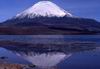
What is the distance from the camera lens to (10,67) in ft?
62.3

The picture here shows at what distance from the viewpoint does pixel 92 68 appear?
783 inches

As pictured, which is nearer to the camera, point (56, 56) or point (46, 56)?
point (56, 56)

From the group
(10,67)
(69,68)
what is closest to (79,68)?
(69,68)

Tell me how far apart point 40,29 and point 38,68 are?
129m

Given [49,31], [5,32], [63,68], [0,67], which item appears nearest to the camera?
[0,67]

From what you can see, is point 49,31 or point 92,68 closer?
point 92,68

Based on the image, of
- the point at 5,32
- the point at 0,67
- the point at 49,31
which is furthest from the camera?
the point at 49,31

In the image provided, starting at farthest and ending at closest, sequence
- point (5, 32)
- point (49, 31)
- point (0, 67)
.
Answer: point (49, 31) → point (5, 32) → point (0, 67)

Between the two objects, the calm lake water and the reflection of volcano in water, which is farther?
the reflection of volcano in water

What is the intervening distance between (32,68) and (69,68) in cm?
212

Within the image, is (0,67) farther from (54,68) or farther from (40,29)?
(40,29)

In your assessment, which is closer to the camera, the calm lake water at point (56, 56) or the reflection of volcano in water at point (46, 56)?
the calm lake water at point (56, 56)

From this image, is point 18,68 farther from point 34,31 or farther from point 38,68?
point 34,31

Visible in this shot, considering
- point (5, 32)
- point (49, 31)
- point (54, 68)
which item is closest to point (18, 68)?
point (54, 68)
